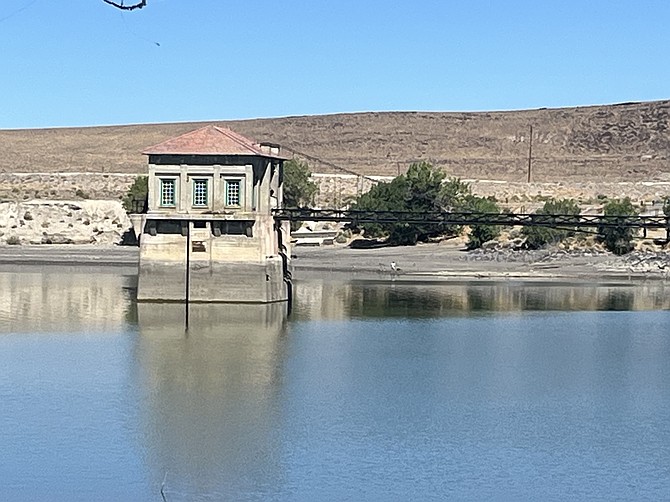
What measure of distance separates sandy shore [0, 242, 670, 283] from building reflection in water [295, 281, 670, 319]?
2.60 m

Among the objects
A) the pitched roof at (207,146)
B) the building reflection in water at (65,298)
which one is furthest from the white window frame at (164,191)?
the building reflection in water at (65,298)

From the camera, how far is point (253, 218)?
4094 cm

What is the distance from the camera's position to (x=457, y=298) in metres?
45.7

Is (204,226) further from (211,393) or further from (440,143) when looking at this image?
(440,143)

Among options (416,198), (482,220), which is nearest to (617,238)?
(416,198)

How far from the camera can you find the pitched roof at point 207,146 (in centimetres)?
4088

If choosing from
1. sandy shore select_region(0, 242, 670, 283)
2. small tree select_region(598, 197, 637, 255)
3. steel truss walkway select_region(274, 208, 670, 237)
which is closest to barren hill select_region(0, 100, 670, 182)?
sandy shore select_region(0, 242, 670, 283)

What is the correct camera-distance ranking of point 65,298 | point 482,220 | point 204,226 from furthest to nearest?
1. point 482,220
2. point 65,298
3. point 204,226

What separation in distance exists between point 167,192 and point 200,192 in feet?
3.39

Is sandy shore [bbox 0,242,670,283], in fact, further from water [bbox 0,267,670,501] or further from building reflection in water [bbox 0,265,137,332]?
water [bbox 0,267,670,501]

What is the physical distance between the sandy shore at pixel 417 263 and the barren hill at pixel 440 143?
48387 mm

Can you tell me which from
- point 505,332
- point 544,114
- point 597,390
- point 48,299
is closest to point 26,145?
point 544,114

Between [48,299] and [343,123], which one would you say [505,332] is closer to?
[48,299]

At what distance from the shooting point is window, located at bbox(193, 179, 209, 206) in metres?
41.3
